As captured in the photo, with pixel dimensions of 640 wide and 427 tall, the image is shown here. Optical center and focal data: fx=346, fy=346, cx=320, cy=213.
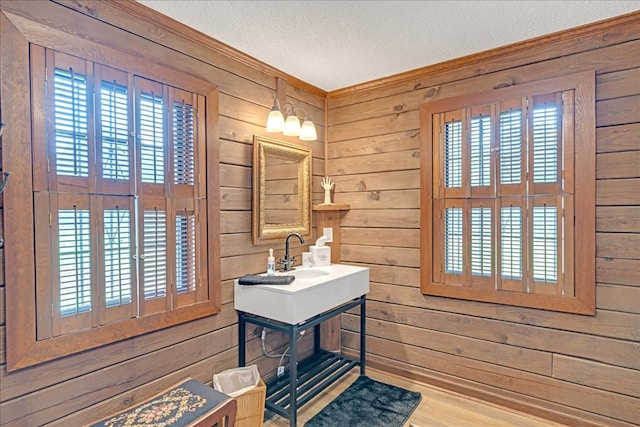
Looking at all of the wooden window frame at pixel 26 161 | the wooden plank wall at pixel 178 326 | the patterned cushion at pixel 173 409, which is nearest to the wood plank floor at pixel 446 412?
the wooden plank wall at pixel 178 326

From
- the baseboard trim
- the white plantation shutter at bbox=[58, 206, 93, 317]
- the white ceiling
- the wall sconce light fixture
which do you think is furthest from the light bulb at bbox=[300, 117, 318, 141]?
the baseboard trim

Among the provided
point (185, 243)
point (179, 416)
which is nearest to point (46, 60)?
point (185, 243)

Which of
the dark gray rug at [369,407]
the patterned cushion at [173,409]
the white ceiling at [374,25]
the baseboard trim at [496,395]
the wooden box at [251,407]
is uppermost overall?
the white ceiling at [374,25]

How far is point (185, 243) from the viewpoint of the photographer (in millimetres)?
1954

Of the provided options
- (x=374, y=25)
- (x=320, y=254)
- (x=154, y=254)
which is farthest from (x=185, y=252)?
(x=374, y=25)

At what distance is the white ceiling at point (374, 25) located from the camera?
1.74 m

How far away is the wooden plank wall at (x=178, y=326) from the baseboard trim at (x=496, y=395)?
0.74 m

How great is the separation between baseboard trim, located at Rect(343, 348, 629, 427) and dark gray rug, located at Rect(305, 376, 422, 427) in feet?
0.61

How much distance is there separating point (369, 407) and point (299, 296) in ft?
3.16

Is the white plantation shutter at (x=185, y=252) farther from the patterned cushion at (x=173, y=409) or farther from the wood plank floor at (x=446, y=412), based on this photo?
the wood plank floor at (x=446, y=412)

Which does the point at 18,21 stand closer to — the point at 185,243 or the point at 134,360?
the point at 185,243

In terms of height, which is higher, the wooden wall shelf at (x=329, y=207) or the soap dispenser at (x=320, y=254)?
the wooden wall shelf at (x=329, y=207)

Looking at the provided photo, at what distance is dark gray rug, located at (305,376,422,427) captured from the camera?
6.91 feet

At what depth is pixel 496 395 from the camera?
2297 mm
